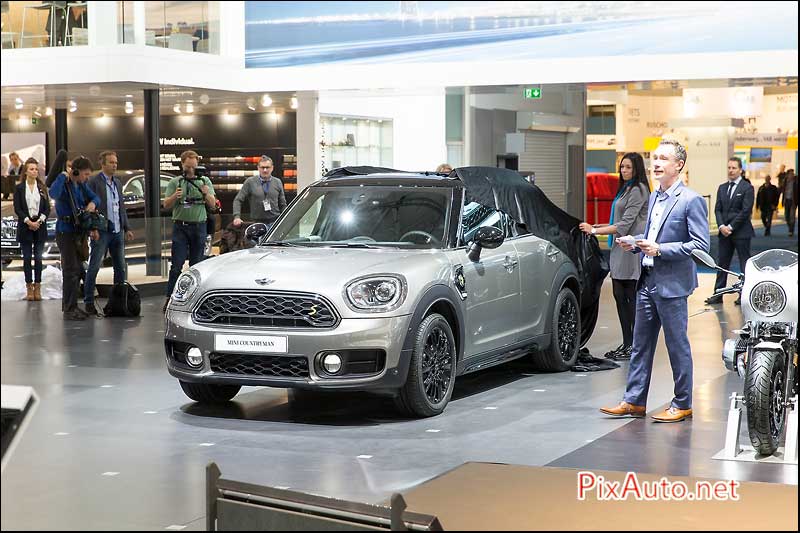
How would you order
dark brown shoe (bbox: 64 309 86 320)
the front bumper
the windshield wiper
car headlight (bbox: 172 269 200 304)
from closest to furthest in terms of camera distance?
the front bumper
car headlight (bbox: 172 269 200 304)
the windshield wiper
dark brown shoe (bbox: 64 309 86 320)

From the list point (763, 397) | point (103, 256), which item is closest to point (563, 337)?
point (763, 397)

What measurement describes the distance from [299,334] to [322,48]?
1073cm

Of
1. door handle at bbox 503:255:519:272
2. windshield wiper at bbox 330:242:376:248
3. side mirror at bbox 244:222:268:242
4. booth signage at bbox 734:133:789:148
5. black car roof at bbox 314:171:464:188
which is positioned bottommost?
door handle at bbox 503:255:519:272

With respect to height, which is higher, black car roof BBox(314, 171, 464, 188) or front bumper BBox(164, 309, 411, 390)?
black car roof BBox(314, 171, 464, 188)

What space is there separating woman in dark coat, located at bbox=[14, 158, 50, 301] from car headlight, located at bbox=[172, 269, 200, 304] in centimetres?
702

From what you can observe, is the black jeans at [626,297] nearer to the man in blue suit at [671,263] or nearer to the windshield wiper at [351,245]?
the man in blue suit at [671,263]

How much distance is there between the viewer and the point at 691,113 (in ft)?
88.7

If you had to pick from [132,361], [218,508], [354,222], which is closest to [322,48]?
[132,361]

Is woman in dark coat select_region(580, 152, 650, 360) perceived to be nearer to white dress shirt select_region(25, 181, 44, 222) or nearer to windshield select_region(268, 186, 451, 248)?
windshield select_region(268, 186, 451, 248)

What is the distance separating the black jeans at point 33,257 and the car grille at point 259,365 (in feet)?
25.2

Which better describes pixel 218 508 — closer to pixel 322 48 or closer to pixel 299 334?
pixel 299 334

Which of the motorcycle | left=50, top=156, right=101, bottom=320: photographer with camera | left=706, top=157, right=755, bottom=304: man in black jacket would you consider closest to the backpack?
left=50, top=156, right=101, bottom=320: photographer with camera

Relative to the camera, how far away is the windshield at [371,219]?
7.98 meters

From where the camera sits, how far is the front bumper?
702cm
